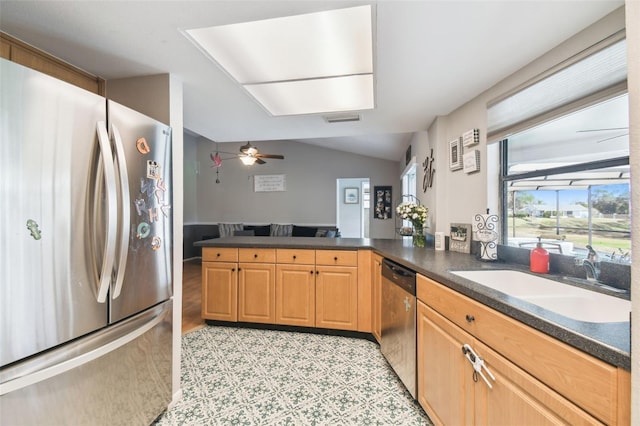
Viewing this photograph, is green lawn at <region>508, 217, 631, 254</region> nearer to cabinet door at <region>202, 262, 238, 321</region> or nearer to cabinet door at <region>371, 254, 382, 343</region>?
cabinet door at <region>371, 254, 382, 343</region>

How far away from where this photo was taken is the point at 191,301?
382cm

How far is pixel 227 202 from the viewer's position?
7516 mm

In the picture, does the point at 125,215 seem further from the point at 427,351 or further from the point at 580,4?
the point at 580,4

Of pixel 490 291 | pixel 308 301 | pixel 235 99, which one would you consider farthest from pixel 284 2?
pixel 308 301

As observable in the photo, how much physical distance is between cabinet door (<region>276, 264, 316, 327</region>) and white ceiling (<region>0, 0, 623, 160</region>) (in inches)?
66.3

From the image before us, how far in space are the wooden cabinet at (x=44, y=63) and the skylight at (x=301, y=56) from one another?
0.86 meters

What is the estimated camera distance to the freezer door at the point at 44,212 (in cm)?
90

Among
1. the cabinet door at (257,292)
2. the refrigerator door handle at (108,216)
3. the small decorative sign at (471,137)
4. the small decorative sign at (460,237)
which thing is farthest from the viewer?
the cabinet door at (257,292)

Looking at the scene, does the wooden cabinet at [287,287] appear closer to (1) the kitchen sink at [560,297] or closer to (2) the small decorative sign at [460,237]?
(2) the small decorative sign at [460,237]

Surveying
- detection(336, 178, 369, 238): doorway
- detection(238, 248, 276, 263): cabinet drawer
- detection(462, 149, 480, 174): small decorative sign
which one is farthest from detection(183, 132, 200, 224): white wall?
detection(462, 149, 480, 174): small decorative sign

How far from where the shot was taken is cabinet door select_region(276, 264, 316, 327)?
2.67 meters

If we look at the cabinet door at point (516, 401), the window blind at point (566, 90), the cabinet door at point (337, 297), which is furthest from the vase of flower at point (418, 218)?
the cabinet door at point (516, 401)

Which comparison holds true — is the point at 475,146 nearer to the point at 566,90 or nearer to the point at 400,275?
the point at 566,90

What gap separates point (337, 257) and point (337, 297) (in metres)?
0.40
